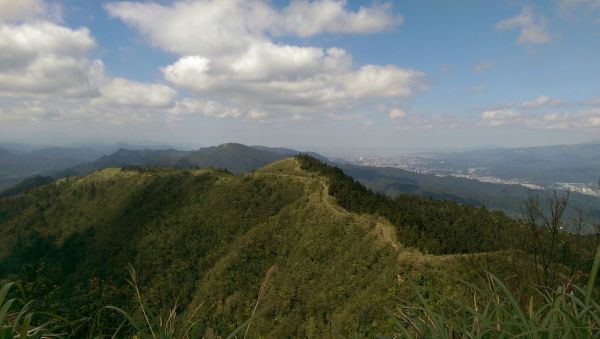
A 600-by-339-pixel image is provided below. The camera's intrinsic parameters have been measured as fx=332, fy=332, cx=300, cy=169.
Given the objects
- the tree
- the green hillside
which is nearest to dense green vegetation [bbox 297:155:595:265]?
the green hillside

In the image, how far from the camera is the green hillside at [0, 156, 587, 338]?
46.2 meters

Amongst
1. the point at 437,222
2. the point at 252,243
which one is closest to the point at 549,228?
the point at 252,243

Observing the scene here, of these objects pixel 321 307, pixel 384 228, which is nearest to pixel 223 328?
pixel 321 307

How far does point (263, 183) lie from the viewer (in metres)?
102

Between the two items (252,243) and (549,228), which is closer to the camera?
(549,228)

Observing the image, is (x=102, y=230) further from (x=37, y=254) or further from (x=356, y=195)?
(x=356, y=195)

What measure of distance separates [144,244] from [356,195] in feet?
212

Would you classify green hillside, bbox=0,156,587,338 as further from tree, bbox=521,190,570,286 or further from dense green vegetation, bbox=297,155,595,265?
tree, bbox=521,190,570,286

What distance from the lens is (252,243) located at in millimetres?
77875

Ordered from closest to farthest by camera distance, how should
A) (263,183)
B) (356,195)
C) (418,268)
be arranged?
(418,268)
(356,195)
(263,183)

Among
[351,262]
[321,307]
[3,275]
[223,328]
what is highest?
[351,262]

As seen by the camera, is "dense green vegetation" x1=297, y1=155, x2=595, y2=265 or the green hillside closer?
the green hillside

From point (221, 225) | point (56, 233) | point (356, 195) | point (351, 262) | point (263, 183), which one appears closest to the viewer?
point (351, 262)

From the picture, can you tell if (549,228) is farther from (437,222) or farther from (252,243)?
(437,222)
